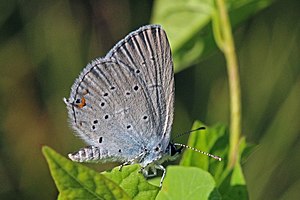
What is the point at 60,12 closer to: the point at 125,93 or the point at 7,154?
the point at 7,154

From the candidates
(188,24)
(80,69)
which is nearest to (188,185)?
(188,24)

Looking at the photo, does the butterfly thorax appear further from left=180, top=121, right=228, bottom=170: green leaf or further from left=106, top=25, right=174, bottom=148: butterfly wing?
left=180, top=121, right=228, bottom=170: green leaf

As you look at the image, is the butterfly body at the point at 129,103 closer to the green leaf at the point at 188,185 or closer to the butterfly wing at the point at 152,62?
the butterfly wing at the point at 152,62

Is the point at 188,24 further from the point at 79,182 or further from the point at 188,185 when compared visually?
the point at 79,182

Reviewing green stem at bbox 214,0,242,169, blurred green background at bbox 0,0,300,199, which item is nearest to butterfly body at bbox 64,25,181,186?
green stem at bbox 214,0,242,169

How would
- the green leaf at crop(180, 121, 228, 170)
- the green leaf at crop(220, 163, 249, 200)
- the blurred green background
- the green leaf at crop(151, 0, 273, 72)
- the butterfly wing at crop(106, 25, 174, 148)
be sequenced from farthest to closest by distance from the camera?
the blurred green background → the green leaf at crop(151, 0, 273, 72) → the butterfly wing at crop(106, 25, 174, 148) → the green leaf at crop(180, 121, 228, 170) → the green leaf at crop(220, 163, 249, 200)

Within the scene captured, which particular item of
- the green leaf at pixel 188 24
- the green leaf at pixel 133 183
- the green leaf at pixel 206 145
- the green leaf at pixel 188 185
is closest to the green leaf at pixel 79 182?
the green leaf at pixel 133 183
